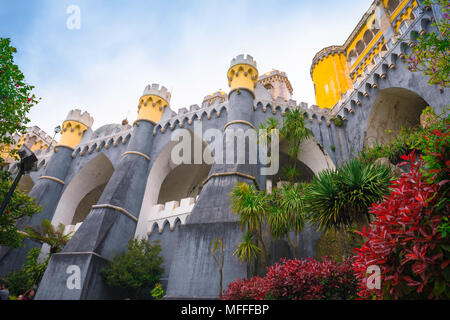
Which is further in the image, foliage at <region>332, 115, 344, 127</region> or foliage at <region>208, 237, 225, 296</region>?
foliage at <region>332, 115, 344, 127</region>

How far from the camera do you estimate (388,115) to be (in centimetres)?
1509

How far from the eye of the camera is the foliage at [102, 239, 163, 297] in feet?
37.3

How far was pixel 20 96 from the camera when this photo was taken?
10.2 m

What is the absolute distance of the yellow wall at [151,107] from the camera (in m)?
18.2

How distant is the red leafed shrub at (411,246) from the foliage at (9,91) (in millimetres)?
11285

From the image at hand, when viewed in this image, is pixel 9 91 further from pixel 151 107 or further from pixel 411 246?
pixel 411 246

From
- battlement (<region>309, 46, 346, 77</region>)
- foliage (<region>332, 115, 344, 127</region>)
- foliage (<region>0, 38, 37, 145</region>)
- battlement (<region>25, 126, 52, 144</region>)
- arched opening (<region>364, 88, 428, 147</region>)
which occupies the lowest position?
foliage (<region>0, 38, 37, 145</region>)

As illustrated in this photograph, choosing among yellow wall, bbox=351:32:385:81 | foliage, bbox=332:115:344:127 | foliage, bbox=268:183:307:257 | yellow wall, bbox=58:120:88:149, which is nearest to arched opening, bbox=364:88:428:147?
foliage, bbox=332:115:344:127

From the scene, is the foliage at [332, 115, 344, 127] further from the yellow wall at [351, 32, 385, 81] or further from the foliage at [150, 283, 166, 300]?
the foliage at [150, 283, 166, 300]

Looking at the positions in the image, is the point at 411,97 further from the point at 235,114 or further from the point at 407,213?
the point at 407,213

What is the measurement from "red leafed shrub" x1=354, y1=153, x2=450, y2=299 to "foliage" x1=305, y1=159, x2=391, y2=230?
4.55m

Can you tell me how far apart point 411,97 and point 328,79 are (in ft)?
33.2

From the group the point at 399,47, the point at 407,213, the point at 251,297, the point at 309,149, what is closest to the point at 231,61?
the point at 309,149
